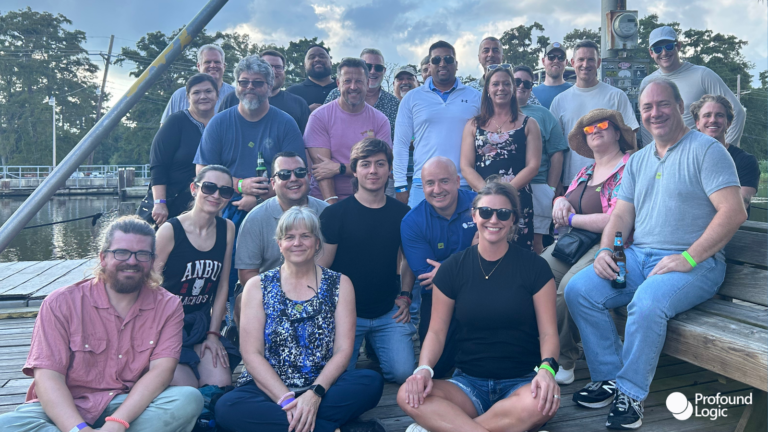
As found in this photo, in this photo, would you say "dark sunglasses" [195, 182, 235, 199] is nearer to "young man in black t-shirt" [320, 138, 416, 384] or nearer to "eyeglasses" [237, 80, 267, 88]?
"young man in black t-shirt" [320, 138, 416, 384]

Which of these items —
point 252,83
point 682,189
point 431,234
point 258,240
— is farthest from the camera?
point 252,83

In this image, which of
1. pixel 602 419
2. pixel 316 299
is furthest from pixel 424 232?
pixel 602 419

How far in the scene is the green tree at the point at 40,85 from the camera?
42.6 meters

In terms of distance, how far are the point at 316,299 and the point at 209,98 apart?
2663 millimetres

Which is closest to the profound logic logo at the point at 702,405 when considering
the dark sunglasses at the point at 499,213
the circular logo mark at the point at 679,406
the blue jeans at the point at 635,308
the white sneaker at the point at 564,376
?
the circular logo mark at the point at 679,406

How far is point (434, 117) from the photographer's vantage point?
477 cm

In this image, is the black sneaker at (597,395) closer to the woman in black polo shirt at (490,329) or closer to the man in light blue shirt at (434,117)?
the woman in black polo shirt at (490,329)

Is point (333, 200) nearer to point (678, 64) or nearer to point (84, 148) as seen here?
point (84, 148)

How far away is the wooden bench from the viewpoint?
2.68 meters

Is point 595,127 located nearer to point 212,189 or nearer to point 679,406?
point 679,406

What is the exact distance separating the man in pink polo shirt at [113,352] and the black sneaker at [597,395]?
7.21 feet

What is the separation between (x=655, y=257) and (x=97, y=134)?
3.58 m

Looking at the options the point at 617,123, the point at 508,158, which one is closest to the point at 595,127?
the point at 617,123

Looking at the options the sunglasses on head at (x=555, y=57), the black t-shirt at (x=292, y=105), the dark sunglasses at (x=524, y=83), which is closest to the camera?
the dark sunglasses at (x=524, y=83)
